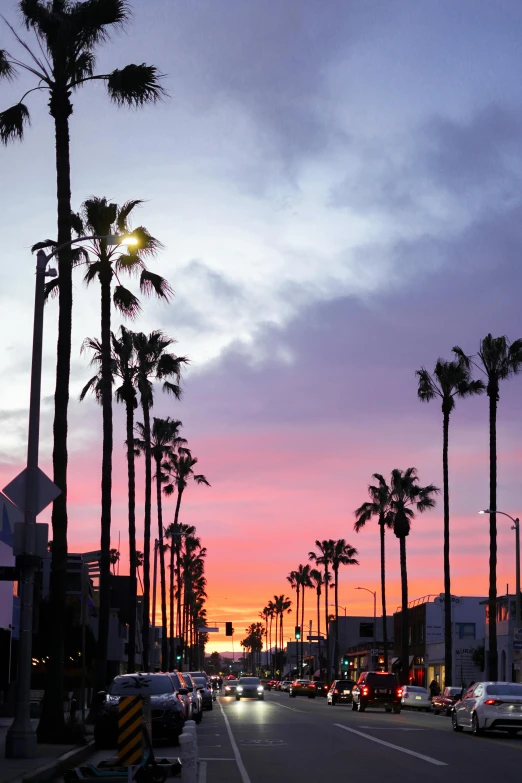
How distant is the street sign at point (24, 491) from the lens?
19125 mm

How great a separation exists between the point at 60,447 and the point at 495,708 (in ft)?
43.2

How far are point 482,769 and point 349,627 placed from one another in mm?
148606

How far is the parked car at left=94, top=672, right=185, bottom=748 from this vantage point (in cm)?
2355

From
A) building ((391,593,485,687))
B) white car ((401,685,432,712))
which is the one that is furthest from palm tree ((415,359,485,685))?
building ((391,593,485,687))

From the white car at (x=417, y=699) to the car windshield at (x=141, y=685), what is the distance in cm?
3772

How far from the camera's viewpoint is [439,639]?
101562 mm

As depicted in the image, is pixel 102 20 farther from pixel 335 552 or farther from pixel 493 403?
pixel 335 552

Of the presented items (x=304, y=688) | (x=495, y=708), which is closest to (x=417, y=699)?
(x=304, y=688)

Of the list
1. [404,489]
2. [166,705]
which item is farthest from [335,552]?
[166,705]

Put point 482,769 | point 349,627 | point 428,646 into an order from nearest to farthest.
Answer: point 482,769, point 428,646, point 349,627

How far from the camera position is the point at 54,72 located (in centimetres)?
2472

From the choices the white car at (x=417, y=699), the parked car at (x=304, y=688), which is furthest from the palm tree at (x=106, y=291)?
the parked car at (x=304, y=688)

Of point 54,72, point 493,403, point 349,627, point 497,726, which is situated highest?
point 54,72

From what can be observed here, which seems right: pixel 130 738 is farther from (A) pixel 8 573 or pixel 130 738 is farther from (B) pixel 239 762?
(B) pixel 239 762
